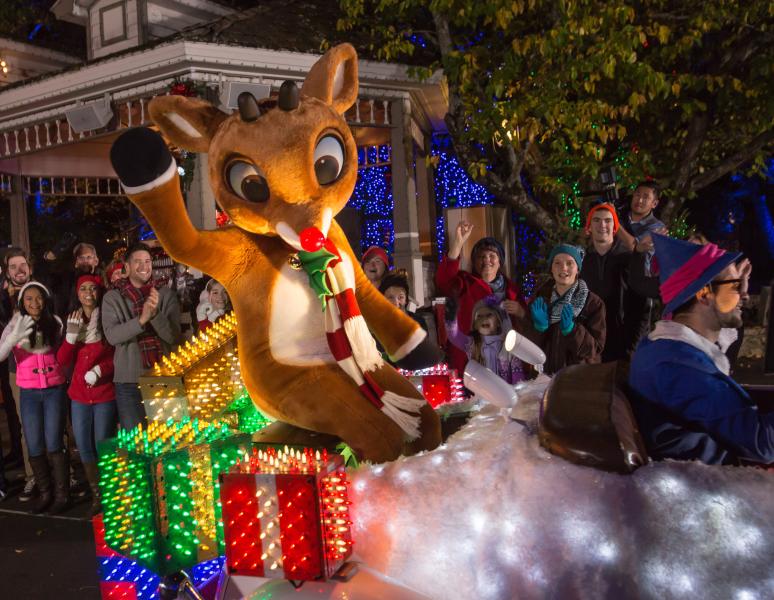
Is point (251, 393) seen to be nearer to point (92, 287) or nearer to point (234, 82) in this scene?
point (92, 287)

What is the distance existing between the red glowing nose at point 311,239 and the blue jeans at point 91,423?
10.0ft

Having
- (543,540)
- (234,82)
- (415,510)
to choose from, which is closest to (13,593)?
(415,510)

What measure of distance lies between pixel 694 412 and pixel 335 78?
235cm

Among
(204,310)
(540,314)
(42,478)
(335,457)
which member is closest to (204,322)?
(204,310)

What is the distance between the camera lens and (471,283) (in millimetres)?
4891

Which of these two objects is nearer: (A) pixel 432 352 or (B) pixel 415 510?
(B) pixel 415 510

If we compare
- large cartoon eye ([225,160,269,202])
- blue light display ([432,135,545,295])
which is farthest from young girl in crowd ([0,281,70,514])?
blue light display ([432,135,545,295])

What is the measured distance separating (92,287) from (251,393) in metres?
2.93

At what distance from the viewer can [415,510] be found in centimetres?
198

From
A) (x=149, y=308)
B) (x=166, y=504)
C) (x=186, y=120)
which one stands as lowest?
(x=166, y=504)

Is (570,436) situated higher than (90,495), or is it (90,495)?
(570,436)

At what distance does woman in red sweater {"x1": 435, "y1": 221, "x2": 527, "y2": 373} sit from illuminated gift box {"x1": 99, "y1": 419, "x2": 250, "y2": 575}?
2471mm

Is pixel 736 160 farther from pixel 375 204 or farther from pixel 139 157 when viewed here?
pixel 139 157

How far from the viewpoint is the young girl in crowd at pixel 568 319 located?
14.3ft
